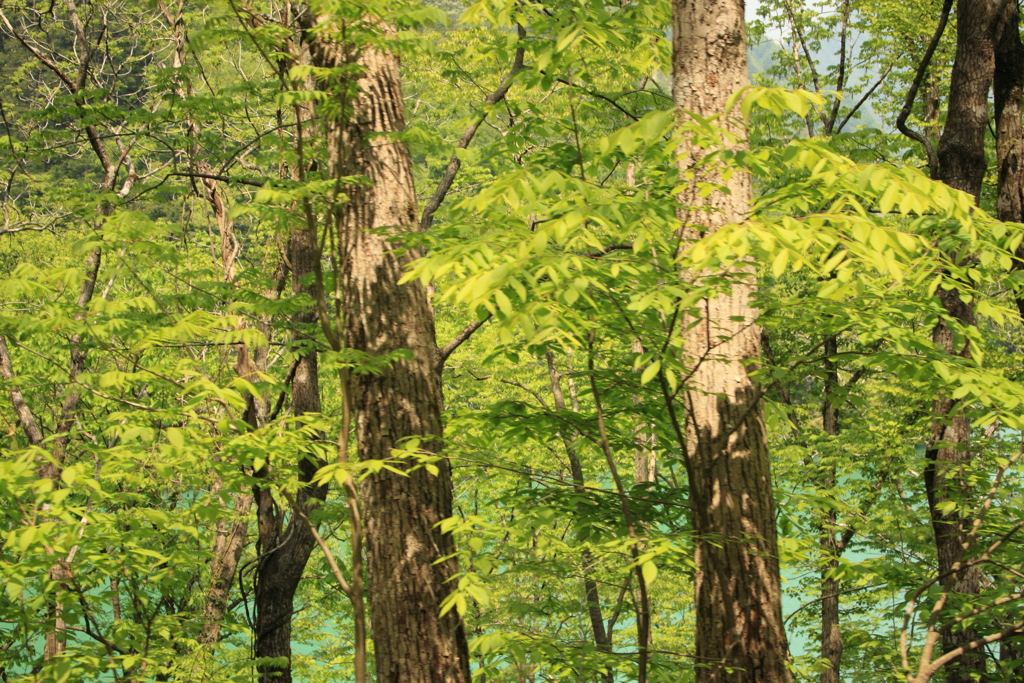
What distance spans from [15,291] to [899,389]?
371 inches

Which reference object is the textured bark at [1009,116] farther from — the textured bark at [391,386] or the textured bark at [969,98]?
the textured bark at [391,386]

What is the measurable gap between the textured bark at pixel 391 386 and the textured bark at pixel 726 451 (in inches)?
49.8

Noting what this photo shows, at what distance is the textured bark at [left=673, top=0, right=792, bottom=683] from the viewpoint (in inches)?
110

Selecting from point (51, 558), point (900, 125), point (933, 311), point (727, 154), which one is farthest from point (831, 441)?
point (51, 558)

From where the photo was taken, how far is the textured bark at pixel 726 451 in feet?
9.13

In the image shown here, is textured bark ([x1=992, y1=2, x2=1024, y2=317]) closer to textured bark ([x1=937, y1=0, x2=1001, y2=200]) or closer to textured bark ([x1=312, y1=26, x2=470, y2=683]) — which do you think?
textured bark ([x1=937, y1=0, x2=1001, y2=200])

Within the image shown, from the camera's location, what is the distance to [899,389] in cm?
914

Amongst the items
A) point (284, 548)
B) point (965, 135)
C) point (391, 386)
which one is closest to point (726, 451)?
point (391, 386)

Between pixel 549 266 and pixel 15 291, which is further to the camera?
pixel 15 291

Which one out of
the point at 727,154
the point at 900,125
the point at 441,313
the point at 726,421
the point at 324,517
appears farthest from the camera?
the point at 441,313

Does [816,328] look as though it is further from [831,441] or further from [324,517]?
[831,441]

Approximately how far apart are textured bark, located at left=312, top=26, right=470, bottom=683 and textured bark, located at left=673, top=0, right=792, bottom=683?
1.27m

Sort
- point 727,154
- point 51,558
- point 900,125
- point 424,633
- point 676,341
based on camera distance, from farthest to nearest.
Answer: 1. point 900,125
2. point 424,633
3. point 51,558
4. point 676,341
5. point 727,154

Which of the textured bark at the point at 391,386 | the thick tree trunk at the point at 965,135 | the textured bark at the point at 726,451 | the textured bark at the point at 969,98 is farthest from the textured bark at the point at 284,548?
the textured bark at the point at 969,98
